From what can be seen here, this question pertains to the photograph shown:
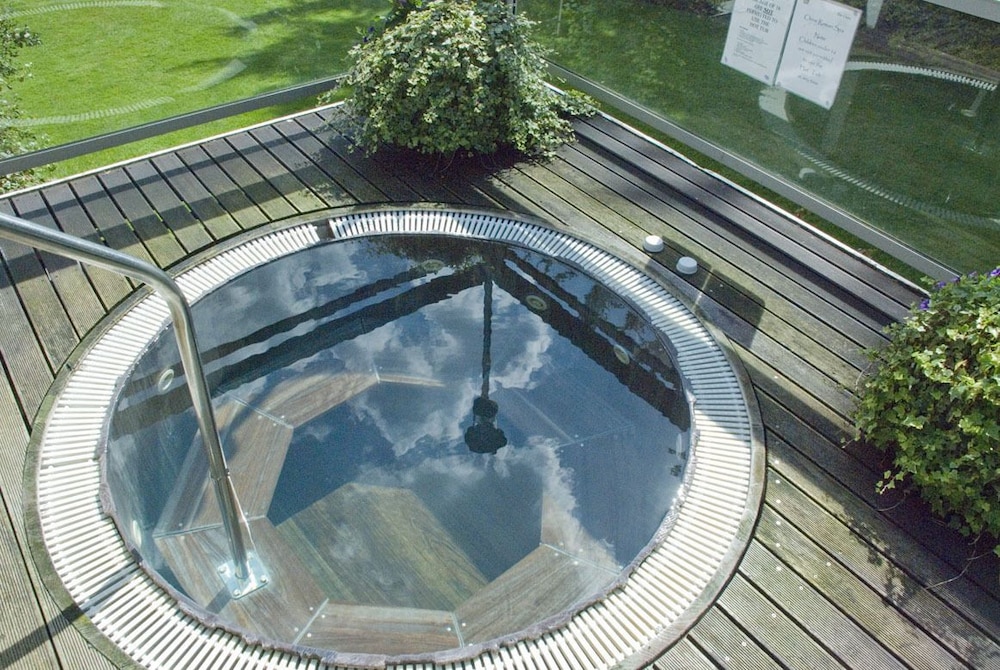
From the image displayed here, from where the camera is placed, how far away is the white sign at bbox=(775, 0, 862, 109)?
312 cm

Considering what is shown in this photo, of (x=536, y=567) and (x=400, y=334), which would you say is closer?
(x=536, y=567)

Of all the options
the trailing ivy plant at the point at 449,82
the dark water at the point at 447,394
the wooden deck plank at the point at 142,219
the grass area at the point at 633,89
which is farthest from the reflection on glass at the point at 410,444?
the grass area at the point at 633,89

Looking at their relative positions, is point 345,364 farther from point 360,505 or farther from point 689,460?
point 689,460

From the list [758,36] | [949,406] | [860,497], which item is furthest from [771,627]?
[758,36]

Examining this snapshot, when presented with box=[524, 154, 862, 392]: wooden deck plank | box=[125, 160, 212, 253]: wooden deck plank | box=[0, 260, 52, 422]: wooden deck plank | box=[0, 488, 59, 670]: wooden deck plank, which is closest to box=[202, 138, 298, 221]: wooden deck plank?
box=[125, 160, 212, 253]: wooden deck plank

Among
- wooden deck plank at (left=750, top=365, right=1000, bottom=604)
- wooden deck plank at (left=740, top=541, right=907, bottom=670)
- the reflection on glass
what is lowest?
the reflection on glass

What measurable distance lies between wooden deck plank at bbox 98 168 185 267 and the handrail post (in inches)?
47.5

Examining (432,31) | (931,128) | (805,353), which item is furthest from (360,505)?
(931,128)

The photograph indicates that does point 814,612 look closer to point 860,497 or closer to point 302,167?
point 860,497

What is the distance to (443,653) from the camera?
6.92ft

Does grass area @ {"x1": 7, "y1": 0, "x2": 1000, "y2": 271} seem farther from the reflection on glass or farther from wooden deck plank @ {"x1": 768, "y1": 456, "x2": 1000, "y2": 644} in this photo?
wooden deck plank @ {"x1": 768, "y1": 456, "x2": 1000, "y2": 644}

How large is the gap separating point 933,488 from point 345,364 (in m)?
2.20

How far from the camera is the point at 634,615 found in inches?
86.7

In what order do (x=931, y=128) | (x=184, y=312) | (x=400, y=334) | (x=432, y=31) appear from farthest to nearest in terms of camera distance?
(x=432, y=31)
(x=400, y=334)
(x=931, y=128)
(x=184, y=312)
